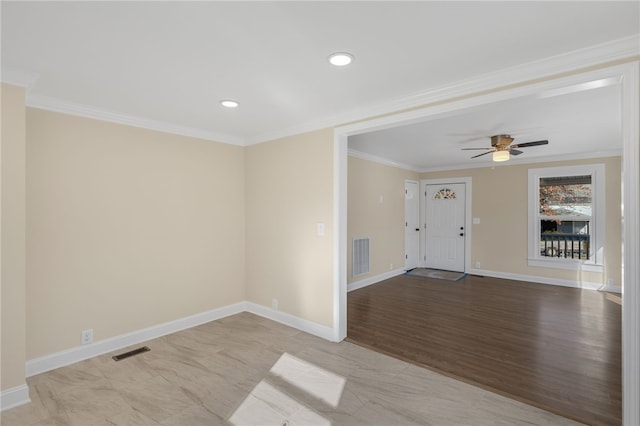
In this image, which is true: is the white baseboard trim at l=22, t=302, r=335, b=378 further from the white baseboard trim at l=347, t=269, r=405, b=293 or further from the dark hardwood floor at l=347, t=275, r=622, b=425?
the white baseboard trim at l=347, t=269, r=405, b=293

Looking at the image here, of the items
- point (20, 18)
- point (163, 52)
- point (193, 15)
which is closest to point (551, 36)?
point (193, 15)

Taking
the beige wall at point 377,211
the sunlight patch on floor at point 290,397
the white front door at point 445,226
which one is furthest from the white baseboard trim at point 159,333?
the white front door at point 445,226

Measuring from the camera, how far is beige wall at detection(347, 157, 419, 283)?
5.55 metres

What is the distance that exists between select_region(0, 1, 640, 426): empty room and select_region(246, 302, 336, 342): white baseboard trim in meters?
0.03

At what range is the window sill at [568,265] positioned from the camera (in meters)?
5.72

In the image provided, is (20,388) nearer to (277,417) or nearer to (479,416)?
(277,417)

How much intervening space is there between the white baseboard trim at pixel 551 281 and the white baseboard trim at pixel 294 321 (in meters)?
4.81

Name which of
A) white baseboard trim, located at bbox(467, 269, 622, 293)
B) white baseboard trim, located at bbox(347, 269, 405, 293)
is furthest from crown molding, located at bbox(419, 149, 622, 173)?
white baseboard trim, located at bbox(347, 269, 405, 293)

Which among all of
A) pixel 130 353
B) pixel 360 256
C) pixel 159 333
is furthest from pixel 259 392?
pixel 360 256

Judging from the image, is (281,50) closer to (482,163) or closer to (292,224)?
(292,224)

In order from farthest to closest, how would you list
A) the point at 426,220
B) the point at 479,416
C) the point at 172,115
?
the point at 426,220 < the point at 172,115 < the point at 479,416

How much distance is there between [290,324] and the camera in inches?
154

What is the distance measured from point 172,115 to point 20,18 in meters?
1.65

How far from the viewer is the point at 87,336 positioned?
3084 millimetres
